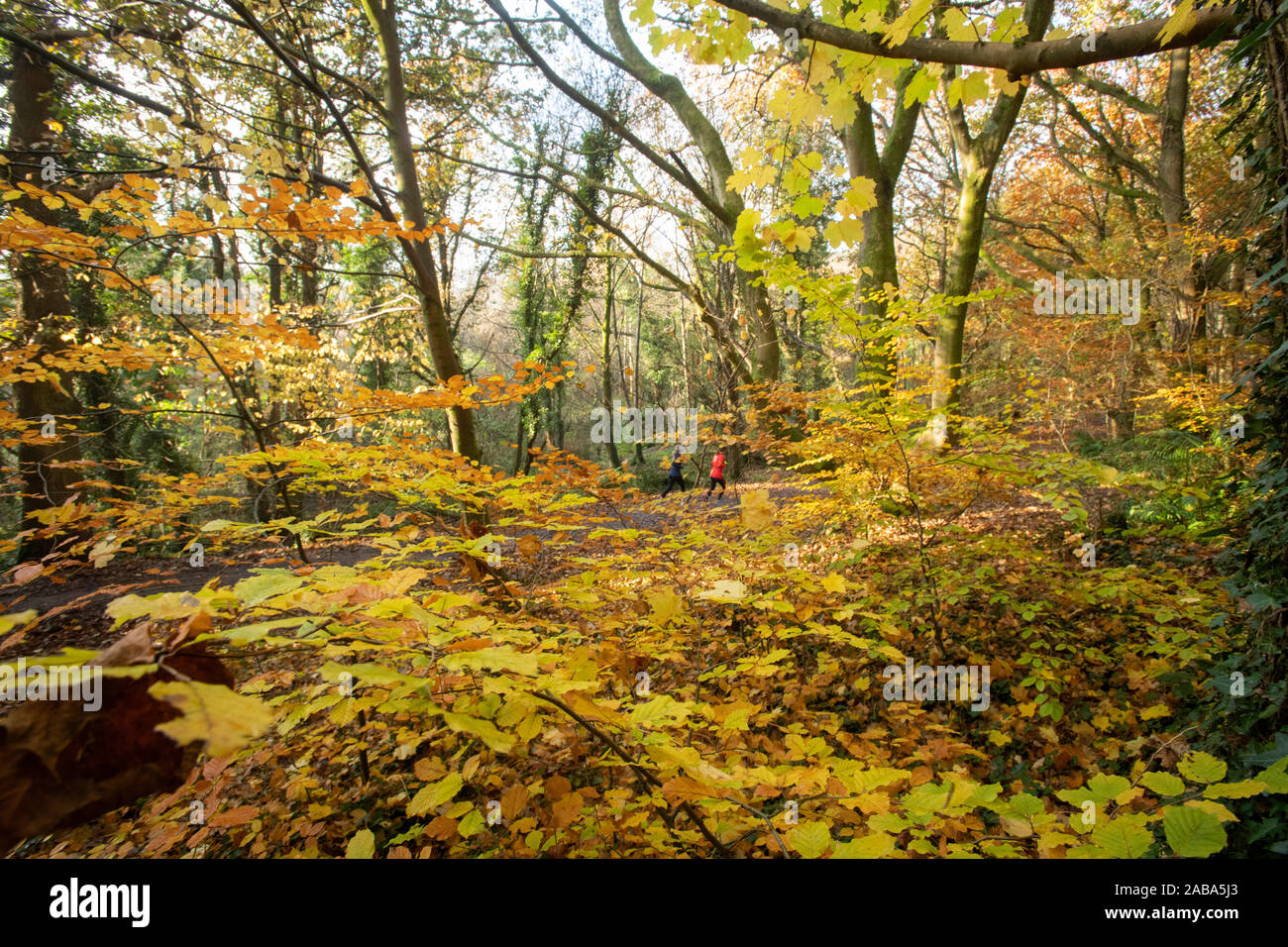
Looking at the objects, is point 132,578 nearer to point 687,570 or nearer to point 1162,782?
point 687,570

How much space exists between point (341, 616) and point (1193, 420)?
8.30 meters

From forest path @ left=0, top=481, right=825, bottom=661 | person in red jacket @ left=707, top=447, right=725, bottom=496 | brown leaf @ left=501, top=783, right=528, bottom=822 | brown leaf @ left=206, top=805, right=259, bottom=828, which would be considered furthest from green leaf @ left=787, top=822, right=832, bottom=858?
person in red jacket @ left=707, top=447, right=725, bottom=496

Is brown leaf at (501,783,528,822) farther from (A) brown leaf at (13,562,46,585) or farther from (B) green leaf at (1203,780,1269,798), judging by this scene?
(B) green leaf at (1203,780,1269,798)

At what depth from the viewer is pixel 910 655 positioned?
12.6ft

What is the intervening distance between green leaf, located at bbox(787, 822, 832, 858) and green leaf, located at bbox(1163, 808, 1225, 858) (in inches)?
27.5

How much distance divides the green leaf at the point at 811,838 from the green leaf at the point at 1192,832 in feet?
2.29

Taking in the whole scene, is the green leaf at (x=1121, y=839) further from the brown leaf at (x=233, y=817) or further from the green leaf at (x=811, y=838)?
the brown leaf at (x=233, y=817)

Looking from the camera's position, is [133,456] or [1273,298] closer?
[1273,298]

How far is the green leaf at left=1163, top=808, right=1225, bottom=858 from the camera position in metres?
1.01
